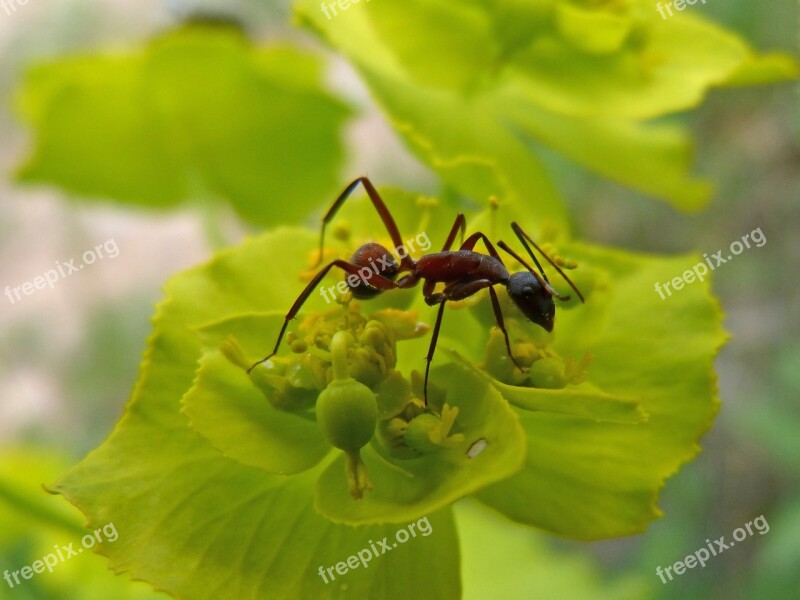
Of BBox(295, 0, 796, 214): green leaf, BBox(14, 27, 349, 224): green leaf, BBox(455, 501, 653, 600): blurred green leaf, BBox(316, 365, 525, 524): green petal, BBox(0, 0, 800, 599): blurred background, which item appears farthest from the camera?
BBox(0, 0, 800, 599): blurred background

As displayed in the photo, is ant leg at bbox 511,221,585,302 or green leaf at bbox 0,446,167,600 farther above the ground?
ant leg at bbox 511,221,585,302

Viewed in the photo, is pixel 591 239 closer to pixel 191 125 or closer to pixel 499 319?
pixel 191 125

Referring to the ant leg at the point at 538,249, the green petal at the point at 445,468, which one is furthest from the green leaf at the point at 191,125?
the green petal at the point at 445,468

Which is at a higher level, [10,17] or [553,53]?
[553,53]

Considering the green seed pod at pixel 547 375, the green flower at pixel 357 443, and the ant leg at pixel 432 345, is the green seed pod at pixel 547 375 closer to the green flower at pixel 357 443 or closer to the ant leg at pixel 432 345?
the green flower at pixel 357 443

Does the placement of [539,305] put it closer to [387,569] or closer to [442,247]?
[442,247]

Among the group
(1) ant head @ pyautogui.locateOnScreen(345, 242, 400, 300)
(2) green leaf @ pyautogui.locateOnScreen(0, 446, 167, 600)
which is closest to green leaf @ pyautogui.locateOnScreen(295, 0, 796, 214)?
(1) ant head @ pyautogui.locateOnScreen(345, 242, 400, 300)

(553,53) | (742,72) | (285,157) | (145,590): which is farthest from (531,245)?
(145,590)

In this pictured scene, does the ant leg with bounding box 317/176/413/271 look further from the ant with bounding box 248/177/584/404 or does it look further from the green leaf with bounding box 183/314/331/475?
the green leaf with bounding box 183/314/331/475
